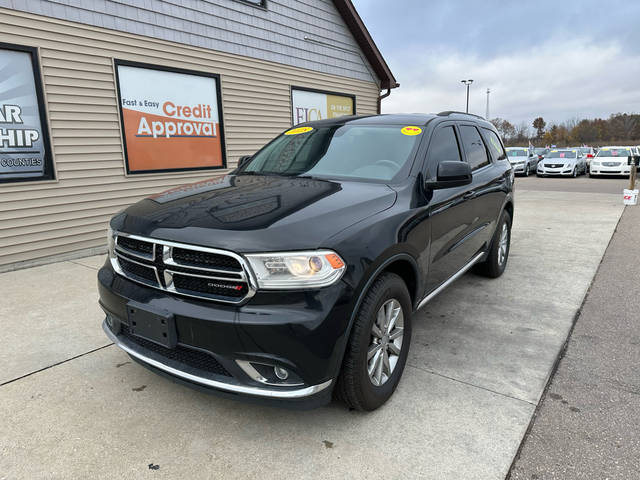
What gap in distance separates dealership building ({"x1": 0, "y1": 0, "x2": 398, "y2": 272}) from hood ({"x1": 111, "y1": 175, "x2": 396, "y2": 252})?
12.3 feet

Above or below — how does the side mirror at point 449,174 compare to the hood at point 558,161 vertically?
above

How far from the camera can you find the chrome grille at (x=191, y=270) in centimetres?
203

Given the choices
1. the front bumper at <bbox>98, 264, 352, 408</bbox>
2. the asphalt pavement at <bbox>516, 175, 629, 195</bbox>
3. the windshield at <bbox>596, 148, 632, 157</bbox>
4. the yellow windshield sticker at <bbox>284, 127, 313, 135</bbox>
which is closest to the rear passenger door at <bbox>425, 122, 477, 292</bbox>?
the yellow windshield sticker at <bbox>284, 127, 313, 135</bbox>

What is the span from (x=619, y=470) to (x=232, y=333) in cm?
189

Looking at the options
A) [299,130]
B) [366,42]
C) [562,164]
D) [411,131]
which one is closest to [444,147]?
[411,131]

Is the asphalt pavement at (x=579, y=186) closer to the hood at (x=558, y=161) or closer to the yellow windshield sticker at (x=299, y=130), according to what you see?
the hood at (x=558, y=161)

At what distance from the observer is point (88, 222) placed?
620 cm

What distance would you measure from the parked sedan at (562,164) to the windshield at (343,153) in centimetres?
2165

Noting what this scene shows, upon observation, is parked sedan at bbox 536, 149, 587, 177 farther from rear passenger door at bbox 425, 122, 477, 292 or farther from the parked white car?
rear passenger door at bbox 425, 122, 477, 292

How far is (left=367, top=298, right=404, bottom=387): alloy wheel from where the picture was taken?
94.5 inches

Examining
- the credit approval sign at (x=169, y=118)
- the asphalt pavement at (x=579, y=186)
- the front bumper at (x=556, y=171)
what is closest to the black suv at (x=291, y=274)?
the credit approval sign at (x=169, y=118)

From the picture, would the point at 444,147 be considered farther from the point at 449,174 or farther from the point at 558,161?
the point at 558,161

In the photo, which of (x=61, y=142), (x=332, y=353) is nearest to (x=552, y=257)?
(x=332, y=353)

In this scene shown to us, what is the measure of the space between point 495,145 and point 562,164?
19661mm
